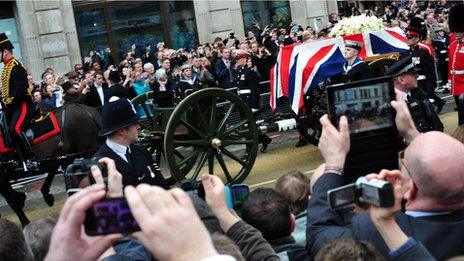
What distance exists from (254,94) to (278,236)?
11130 mm

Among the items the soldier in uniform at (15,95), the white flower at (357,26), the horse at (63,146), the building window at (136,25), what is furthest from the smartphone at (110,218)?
the building window at (136,25)

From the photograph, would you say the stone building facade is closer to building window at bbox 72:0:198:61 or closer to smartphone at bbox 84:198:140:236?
building window at bbox 72:0:198:61

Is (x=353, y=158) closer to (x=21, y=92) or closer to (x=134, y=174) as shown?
(x=134, y=174)

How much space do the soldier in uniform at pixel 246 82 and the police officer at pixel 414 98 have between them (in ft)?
23.1

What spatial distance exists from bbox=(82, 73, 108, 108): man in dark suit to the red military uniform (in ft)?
16.7

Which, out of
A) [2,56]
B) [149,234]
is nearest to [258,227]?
[149,234]

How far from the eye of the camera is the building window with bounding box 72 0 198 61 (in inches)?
915

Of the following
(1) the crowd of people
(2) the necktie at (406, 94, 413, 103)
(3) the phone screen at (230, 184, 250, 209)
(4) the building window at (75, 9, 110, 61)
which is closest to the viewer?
(1) the crowd of people

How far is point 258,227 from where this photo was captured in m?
3.55

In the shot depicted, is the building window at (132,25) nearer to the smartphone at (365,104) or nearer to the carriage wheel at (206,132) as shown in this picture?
the carriage wheel at (206,132)

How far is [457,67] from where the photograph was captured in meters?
9.85

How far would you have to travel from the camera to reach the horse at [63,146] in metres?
9.09

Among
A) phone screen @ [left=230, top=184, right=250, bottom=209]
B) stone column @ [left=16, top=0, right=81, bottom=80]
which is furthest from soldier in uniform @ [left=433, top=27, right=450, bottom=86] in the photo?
phone screen @ [left=230, top=184, right=250, bottom=209]

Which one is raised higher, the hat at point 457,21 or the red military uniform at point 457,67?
the hat at point 457,21
